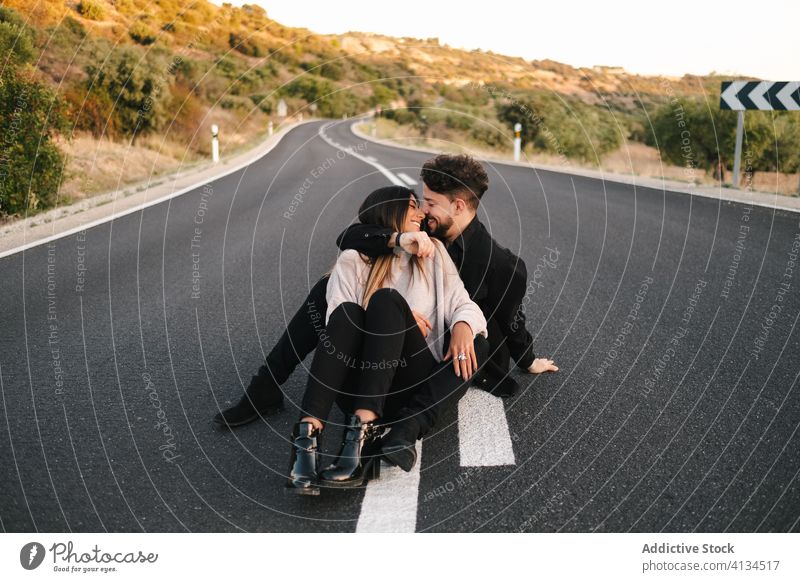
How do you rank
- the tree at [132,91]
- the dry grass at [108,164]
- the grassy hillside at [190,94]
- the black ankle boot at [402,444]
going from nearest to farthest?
the black ankle boot at [402,444], the grassy hillside at [190,94], the dry grass at [108,164], the tree at [132,91]

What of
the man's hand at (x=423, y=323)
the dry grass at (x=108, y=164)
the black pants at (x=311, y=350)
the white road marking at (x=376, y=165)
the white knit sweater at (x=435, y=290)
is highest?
the white knit sweater at (x=435, y=290)

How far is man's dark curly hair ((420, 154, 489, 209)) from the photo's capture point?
141 inches

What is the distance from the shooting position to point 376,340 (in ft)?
10.3

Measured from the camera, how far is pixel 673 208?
11109 millimetres

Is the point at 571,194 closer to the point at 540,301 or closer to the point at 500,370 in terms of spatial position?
the point at 540,301

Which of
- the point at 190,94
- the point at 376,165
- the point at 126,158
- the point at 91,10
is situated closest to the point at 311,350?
the point at 376,165

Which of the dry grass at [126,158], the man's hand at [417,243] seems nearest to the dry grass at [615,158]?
the dry grass at [126,158]

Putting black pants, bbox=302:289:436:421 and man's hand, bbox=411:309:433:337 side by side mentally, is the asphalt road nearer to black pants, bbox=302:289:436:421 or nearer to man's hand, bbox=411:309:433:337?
black pants, bbox=302:289:436:421

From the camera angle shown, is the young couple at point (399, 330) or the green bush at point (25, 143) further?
the green bush at point (25, 143)

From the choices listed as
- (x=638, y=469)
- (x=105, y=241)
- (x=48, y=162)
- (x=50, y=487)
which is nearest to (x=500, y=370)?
(x=638, y=469)

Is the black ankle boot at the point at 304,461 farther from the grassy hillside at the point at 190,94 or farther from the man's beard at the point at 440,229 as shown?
the grassy hillside at the point at 190,94

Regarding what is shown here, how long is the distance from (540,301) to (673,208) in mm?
6177

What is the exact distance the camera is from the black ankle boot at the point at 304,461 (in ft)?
9.19

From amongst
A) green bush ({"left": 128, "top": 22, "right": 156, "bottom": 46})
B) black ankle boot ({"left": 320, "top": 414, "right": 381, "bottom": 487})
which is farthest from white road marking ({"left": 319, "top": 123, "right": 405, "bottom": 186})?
green bush ({"left": 128, "top": 22, "right": 156, "bottom": 46})
